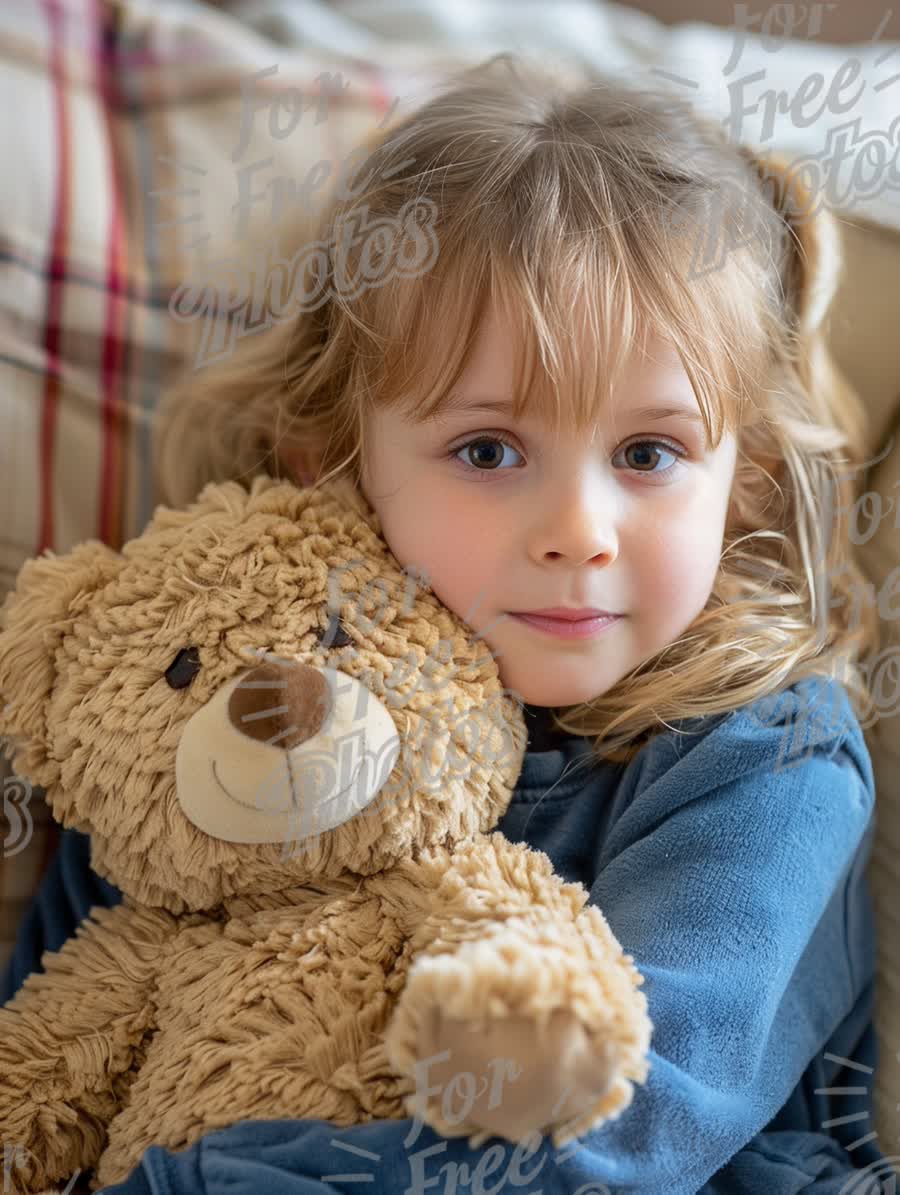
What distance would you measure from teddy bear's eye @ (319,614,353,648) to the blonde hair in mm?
133

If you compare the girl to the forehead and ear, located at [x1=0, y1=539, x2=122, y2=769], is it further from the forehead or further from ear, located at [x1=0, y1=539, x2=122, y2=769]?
ear, located at [x1=0, y1=539, x2=122, y2=769]

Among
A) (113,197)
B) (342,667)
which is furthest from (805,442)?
(113,197)

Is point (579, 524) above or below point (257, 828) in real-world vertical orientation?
above

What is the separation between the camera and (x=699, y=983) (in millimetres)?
617

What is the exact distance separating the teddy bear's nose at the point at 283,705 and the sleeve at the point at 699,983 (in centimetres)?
19

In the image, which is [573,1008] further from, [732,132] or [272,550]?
[732,132]

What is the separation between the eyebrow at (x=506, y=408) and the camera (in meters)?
0.66

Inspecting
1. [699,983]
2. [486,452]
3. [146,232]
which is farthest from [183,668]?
[146,232]

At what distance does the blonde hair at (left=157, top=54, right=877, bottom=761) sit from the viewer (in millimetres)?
664

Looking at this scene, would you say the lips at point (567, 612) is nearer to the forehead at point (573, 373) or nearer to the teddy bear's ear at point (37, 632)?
the forehead at point (573, 373)

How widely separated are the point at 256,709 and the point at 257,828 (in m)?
0.06

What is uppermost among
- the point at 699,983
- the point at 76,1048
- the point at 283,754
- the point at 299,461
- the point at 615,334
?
the point at 615,334

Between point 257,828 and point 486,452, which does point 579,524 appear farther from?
point 257,828

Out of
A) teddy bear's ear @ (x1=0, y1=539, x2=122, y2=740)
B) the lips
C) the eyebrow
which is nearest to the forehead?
the eyebrow
